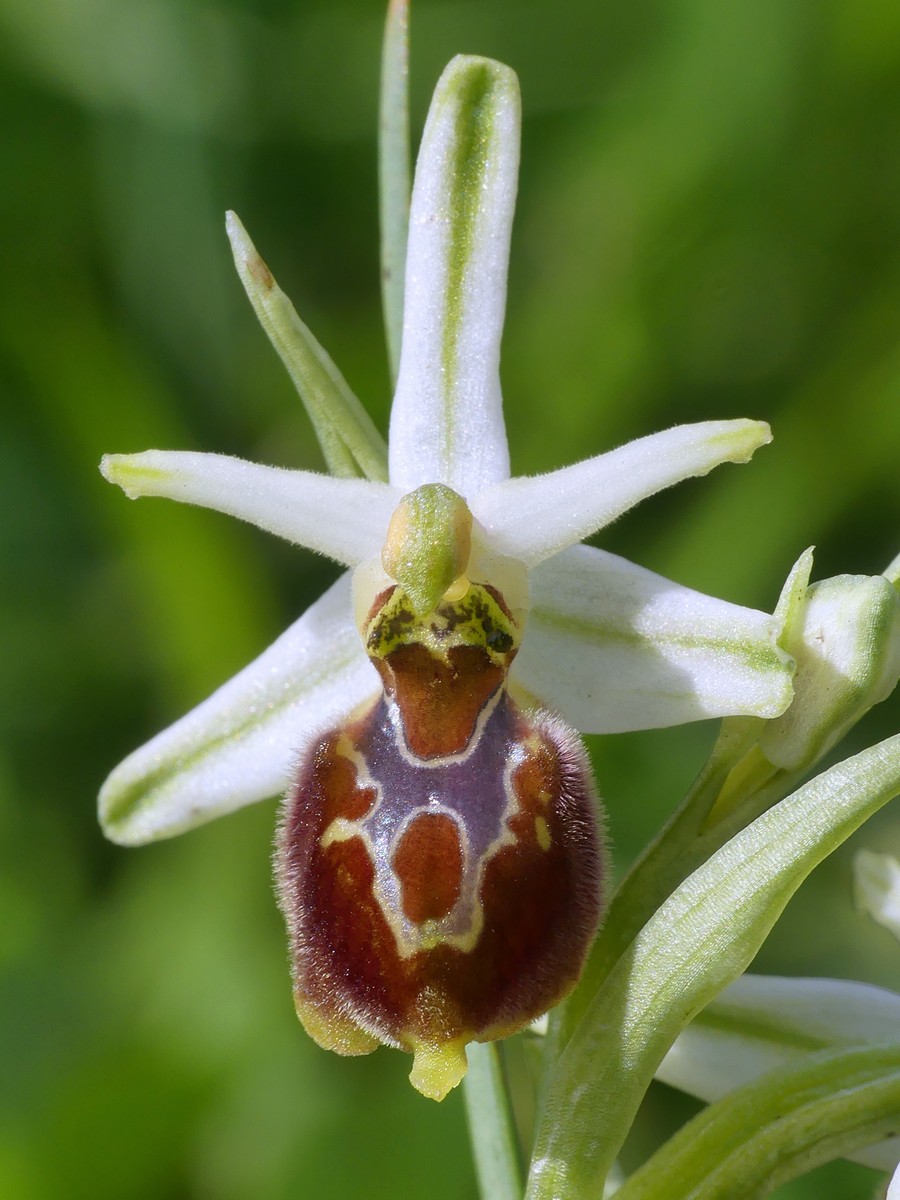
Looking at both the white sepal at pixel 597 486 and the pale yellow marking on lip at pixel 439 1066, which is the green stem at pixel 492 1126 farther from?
the white sepal at pixel 597 486

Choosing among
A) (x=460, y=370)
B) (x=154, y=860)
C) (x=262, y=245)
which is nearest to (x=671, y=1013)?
(x=460, y=370)

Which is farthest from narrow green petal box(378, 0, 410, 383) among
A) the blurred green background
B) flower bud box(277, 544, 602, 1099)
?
the blurred green background

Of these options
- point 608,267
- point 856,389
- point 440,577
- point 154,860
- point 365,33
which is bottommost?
point 440,577

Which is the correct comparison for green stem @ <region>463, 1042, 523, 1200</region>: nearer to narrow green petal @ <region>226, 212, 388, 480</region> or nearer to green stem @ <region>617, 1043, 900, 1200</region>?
green stem @ <region>617, 1043, 900, 1200</region>

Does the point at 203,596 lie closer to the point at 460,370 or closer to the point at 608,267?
the point at 608,267

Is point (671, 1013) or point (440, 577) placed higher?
point (440, 577)

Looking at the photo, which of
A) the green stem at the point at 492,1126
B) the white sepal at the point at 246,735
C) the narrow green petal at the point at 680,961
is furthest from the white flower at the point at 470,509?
the green stem at the point at 492,1126

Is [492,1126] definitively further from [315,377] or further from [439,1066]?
[315,377]
